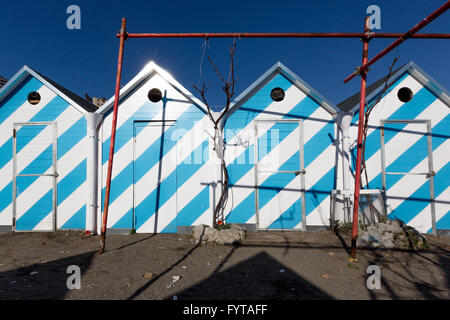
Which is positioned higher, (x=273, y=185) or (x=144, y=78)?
(x=144, y=78)

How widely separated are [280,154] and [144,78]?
4.42 m

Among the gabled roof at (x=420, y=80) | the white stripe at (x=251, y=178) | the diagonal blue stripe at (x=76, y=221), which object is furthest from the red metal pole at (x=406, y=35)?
the diagonal blue stripe at (x=76, y=221)

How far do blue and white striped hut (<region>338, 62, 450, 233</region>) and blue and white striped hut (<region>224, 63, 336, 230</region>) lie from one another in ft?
2.98

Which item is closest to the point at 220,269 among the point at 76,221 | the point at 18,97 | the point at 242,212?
the point at 242,212

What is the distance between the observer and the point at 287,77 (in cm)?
546

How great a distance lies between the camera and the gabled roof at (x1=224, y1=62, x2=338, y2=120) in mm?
5301

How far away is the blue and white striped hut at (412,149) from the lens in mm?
5195

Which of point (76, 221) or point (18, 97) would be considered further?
point (18, 97)

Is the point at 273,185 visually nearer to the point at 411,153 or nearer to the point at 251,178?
the point at 251,178

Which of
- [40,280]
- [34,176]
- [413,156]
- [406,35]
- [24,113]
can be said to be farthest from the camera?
[24,113]

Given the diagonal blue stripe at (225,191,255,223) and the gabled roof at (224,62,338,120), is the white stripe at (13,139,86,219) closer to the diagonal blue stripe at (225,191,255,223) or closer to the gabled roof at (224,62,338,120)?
the gabled roof at (224,62,338,120)

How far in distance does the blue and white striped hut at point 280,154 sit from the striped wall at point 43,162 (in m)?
4.19

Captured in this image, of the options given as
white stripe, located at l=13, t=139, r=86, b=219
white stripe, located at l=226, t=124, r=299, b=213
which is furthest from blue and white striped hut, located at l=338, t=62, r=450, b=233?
white stripe, located at l=13, t=139, r=86, b=219

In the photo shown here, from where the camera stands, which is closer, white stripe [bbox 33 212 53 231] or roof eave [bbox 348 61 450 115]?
roof eave [bbox 348 61 450 115]
